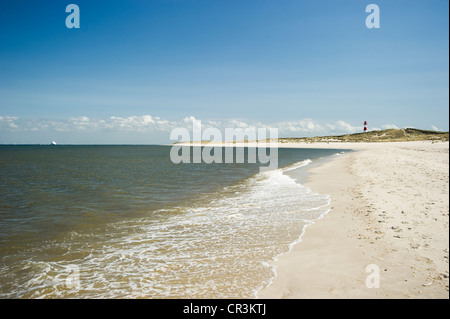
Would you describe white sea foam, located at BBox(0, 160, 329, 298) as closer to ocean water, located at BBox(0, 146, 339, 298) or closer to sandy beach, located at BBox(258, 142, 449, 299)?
ocean water, located at BBox(0, 146, 339, 298)

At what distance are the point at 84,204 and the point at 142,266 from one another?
10071mm

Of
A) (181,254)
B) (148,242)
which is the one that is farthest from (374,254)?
(148,242)

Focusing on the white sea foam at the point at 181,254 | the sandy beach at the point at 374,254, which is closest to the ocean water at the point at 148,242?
the white sea foam at the point at 181,254

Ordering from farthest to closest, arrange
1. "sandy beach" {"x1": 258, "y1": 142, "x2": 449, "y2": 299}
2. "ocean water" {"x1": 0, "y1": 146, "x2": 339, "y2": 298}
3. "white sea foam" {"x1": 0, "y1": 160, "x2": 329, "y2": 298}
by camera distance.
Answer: "ocean water" {"x1": 0, "y1": 146, "x2": 339, "y2": 298} → "white sea foam" {"x1": 0, "y1": 160, "x2": 329, "y2": 298} → "sandy beach" {"x1": 258, "y1": 142, "x2": 449, "y2": 299}

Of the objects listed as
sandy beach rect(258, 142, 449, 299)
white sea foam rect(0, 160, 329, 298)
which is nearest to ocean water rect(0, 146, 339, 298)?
white sea foam rect(0, 160, 329, 298)

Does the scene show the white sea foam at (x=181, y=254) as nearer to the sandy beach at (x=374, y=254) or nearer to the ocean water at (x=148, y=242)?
the ocean water at (x=148, y=242)

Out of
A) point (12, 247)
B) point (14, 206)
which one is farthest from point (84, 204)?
point (12, 247)

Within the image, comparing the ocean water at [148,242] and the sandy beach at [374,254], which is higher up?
the sandy beach at [374,254]

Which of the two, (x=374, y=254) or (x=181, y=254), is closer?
(x=374, y=254)

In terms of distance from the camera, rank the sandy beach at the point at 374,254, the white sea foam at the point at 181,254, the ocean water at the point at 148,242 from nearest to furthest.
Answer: the sandy beach at the point at 374,254 < the white sea foam at the point at 181,254 < the ocean water at the point at 148,242

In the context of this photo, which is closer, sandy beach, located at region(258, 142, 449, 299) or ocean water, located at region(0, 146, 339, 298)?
sandy beach, located at region(258, 142, 449, 299)

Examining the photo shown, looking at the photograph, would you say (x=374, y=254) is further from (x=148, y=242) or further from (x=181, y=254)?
(x=148, y=242)
